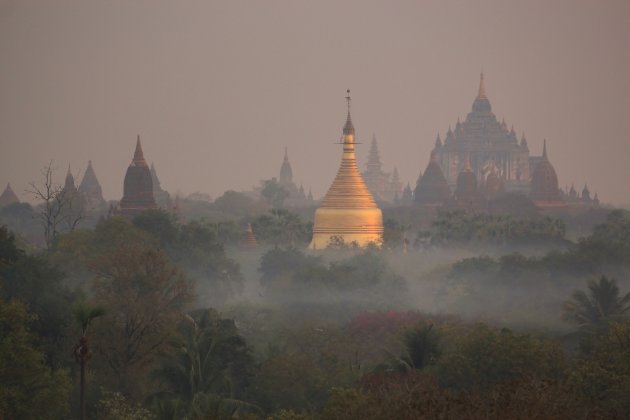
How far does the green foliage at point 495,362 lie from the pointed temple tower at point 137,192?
118 metres

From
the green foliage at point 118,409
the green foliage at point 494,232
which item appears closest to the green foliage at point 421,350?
the green foliage at point 118,409

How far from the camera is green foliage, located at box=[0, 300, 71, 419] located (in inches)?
2596

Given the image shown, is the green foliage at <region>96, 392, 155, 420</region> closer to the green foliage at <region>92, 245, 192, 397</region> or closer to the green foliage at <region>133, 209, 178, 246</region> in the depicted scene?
the green foliage at <region>92, 245, 192, 397</region>

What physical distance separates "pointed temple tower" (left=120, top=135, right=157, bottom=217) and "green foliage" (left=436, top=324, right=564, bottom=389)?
11848 cm

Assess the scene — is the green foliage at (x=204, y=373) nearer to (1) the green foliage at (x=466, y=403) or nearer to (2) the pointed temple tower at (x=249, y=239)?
(1) the green foliage at (x=466, y=403)

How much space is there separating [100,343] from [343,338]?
16287mm

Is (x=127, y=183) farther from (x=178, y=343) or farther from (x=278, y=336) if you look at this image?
(x=178, y=343)

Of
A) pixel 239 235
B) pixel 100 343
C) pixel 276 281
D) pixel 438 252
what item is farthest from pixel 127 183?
pixel 100 343

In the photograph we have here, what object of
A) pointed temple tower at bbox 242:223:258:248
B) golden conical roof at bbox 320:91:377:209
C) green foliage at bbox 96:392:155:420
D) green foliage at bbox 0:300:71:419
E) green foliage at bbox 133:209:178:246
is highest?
golden conical roof at bbox 320:91:377:209

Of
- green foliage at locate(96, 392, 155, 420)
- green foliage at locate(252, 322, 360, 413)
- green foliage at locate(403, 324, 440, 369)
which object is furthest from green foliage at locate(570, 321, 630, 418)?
green foliage at locate(96, 392, 155, 420)

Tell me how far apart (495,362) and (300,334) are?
22.1 metres

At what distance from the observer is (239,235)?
17462cm

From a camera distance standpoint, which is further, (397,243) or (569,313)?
(397,243)

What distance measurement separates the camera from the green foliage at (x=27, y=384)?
65938 mm
